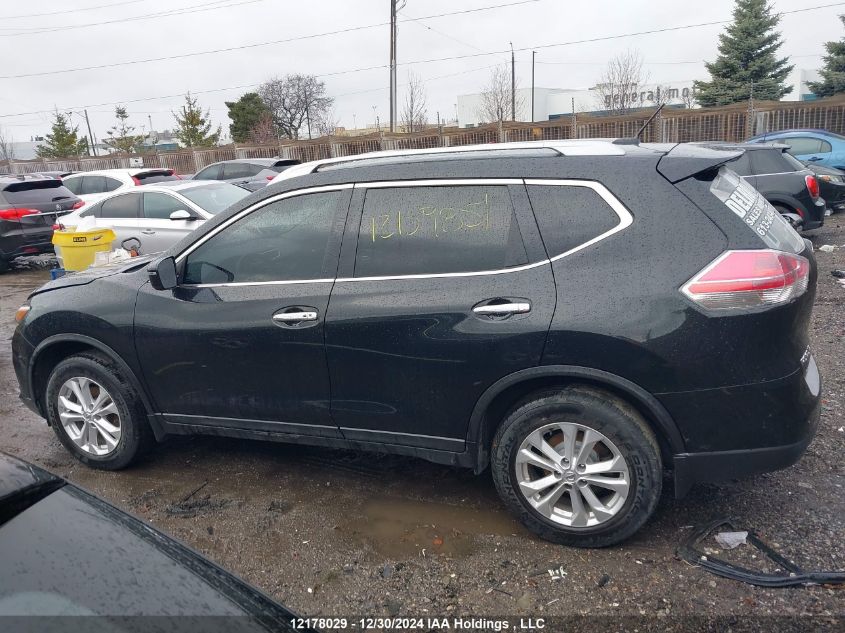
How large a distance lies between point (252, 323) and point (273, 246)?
45 centimetres

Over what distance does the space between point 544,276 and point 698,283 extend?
67cm

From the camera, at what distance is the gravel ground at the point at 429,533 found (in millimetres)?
2982

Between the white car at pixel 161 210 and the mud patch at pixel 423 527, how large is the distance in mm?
7279

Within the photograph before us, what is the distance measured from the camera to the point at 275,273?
3.79m

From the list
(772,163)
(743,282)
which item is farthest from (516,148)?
(772,163)

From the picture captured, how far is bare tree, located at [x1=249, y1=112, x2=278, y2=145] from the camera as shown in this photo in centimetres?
4902

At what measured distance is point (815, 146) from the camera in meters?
14.2

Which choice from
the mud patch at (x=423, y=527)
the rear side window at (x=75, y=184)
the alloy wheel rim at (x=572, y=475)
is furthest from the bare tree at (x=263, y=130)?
the alloy wheel rim at (x=572, y=475)

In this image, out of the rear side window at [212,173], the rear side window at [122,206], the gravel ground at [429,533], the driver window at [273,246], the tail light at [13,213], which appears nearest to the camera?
the gravel ground at [429,533]

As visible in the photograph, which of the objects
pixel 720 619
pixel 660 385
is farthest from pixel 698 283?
pixel 720 619

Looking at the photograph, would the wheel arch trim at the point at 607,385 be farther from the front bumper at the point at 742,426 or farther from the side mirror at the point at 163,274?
the side mirror at the point at 163,274

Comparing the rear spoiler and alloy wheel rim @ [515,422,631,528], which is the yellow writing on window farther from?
alloy wheel rim @ [515,422,631,528]

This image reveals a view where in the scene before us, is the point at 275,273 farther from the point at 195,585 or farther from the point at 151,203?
the point at 151,203

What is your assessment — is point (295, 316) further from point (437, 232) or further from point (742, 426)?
point (742, 426)
